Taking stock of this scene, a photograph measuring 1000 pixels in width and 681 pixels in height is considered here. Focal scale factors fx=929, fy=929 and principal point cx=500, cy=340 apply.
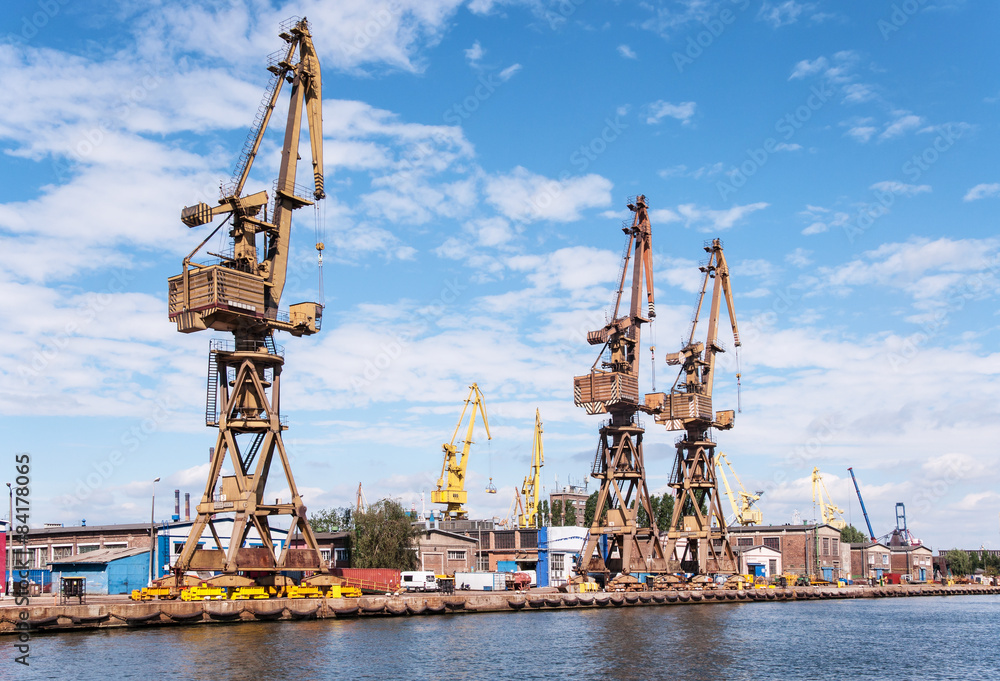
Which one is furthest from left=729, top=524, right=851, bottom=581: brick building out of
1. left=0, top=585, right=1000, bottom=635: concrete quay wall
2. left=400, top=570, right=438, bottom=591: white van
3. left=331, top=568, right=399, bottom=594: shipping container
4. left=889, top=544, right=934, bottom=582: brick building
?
left=331, top=568, right=399, bottom=594: shipping container

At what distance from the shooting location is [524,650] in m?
43.3

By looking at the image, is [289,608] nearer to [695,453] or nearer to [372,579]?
[372,579]

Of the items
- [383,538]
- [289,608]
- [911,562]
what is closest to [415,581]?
[383,538]

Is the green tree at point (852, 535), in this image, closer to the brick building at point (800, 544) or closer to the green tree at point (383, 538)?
the brick building at point (800, 544)

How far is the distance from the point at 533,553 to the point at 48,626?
2177 inches

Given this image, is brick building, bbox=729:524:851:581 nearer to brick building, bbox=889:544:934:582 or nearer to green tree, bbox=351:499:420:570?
brick building, bbox=889:544:934:582

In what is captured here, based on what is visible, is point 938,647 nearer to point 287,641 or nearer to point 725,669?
point 725,669

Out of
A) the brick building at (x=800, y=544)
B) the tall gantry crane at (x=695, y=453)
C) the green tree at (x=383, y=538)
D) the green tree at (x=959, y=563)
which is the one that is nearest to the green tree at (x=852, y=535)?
the green tree at (x=959, y=563)

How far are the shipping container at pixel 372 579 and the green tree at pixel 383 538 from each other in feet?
36.0

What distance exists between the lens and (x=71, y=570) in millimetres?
67250

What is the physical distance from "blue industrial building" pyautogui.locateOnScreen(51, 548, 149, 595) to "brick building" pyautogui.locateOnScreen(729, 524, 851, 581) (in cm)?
8019

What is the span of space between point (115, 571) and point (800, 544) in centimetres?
9146

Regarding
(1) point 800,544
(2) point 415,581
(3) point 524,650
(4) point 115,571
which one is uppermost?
(4) point 115,571

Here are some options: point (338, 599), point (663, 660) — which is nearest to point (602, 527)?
point (338, 599)
